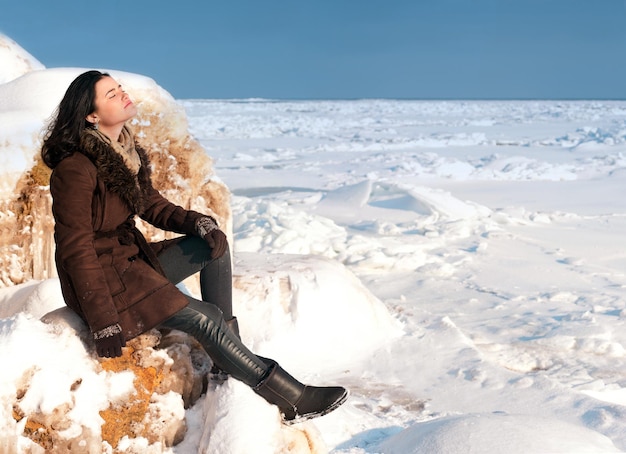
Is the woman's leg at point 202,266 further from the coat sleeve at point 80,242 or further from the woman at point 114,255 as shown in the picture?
the coat sleeve at point 80,242

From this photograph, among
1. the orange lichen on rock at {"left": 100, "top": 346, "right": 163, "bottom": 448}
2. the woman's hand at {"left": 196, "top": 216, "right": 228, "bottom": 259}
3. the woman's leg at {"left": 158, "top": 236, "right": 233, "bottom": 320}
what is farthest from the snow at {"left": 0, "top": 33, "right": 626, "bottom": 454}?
the woman's hand at {"left": 196, "top": 216, "right": 228, "bottom": 259}

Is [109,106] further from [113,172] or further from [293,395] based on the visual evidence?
[293,395]

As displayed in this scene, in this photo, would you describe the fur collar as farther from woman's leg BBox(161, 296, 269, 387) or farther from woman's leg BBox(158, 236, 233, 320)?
woman's leg BBox(161, 296, 269, 387)

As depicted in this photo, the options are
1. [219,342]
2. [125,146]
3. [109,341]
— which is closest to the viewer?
[109,341]

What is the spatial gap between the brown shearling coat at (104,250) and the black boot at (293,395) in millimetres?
405

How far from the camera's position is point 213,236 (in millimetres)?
2873

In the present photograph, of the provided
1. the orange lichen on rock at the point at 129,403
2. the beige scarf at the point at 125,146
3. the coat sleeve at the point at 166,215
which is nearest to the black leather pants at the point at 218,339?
the orange lichen on rock at the point at 129,403

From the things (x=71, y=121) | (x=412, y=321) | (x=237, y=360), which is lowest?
(x=412, y=321)

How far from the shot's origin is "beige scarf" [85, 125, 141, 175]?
8.80 feet

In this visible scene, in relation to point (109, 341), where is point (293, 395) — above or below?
below

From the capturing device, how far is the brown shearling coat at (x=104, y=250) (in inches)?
100

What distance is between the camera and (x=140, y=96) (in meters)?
4.85

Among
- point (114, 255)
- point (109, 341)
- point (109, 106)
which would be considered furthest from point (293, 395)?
point (109, 106)

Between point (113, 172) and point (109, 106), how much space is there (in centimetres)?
24
